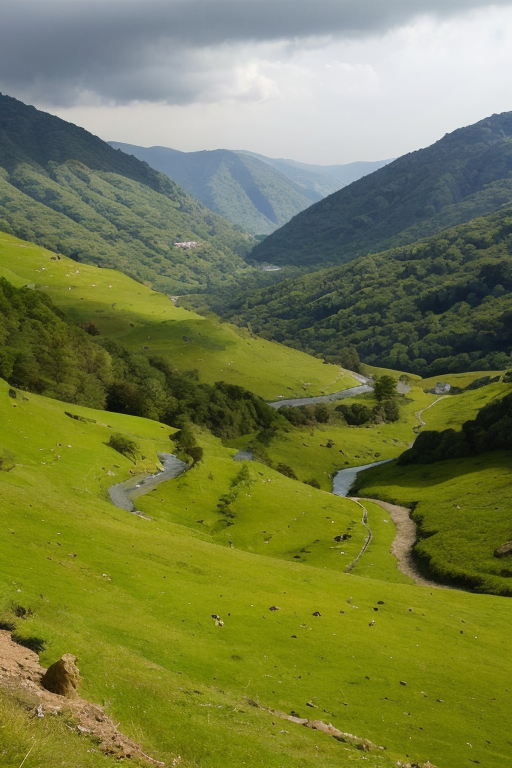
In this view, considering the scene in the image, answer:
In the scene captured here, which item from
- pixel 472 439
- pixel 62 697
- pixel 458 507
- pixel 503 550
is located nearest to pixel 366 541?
pixel 503 550

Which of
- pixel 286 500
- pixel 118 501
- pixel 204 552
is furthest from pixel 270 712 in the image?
pixel 286 500

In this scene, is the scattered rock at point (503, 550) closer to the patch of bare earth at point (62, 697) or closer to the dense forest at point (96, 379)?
the patch of bare earth at point (62, 697)

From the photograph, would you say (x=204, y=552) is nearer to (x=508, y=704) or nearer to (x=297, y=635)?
(x=297, y=635)

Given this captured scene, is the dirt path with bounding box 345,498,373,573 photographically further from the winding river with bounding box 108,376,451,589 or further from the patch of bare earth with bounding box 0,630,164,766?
the patch of bare earth with bounding box 0,630,164,766

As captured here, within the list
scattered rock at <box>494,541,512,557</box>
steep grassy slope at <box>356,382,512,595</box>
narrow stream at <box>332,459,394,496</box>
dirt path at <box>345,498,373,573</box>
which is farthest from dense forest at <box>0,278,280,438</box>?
scattered rock at <box>494,541,512,557</box>

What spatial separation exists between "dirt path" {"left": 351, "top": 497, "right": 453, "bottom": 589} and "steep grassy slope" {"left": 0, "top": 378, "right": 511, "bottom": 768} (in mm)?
11712

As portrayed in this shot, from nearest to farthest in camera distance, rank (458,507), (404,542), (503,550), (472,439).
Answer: (503,550) < (404,542) < (458,507) < (472,439)

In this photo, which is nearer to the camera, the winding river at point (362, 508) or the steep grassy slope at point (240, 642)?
the steep grassy slope at point (240, 642)

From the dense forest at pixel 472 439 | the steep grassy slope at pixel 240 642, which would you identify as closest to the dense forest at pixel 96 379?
the dense forest at pixel 472 439

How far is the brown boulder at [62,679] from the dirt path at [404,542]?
5790 cm

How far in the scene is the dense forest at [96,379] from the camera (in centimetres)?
11950

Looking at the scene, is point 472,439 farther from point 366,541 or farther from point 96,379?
point 96,379

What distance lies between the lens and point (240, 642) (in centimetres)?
3891

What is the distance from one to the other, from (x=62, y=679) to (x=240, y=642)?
16813mm
